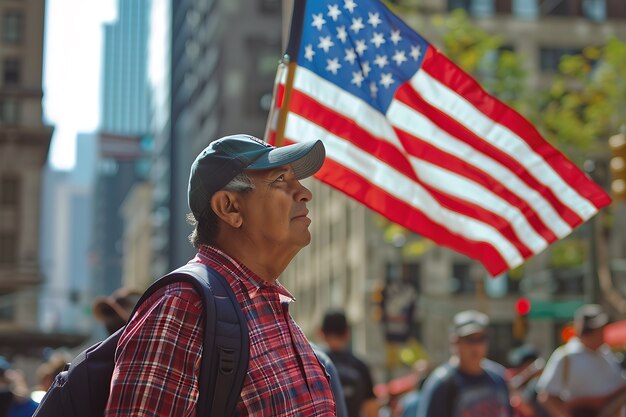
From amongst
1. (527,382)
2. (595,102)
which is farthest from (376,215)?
(527,382)

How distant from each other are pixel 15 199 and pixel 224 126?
16287mm

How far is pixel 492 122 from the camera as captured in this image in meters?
6.62

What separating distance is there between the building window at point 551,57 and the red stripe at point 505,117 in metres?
50.9

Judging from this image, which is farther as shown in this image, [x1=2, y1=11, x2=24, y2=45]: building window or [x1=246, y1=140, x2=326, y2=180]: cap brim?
[x1=2, y1=11, x2=24, y2=45]: building window

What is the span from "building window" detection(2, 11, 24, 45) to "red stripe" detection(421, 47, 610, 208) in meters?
66.2

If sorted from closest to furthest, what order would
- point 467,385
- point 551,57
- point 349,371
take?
point 349,371 < point 467,385 < point 551,57

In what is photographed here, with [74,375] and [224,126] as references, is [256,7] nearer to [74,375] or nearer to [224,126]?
[224,126]

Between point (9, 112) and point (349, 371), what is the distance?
217 feet

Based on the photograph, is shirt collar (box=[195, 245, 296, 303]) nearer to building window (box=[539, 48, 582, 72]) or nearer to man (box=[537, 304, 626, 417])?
man (box=[537, 304, 626, 417])

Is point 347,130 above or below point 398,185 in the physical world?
above

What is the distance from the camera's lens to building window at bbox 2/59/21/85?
70188 millimetres

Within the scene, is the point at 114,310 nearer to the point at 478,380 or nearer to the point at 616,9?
the point at 478,380

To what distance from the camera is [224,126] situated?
84.2 metres

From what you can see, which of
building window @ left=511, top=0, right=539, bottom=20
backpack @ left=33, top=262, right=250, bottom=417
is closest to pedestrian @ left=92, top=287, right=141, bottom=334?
backpack @ left=33, top=262, right=250, bottom=417
